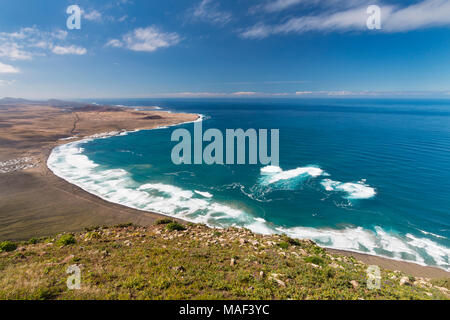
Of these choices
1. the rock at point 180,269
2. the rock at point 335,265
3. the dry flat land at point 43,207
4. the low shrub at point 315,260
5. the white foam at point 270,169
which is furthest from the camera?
the white foam at point 270,169

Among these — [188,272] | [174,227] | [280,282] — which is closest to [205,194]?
[174,227]

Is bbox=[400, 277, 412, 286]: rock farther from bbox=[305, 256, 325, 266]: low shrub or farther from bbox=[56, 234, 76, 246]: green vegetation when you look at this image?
bbox=[56, 234, 76, 246]: green vegetation

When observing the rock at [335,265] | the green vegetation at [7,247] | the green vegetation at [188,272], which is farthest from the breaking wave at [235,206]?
the green vegetation at [7,247]

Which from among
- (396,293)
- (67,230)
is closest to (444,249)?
(396,293)

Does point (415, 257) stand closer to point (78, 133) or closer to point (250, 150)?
point (250, 150)

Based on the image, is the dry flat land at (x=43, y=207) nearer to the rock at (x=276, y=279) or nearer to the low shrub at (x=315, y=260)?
the rock at (x=276, y=279)

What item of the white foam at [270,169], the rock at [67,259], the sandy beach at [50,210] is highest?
the white foam at [270,169]

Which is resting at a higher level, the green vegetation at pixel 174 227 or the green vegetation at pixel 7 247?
A: the green vegetation at pixel 7 247
